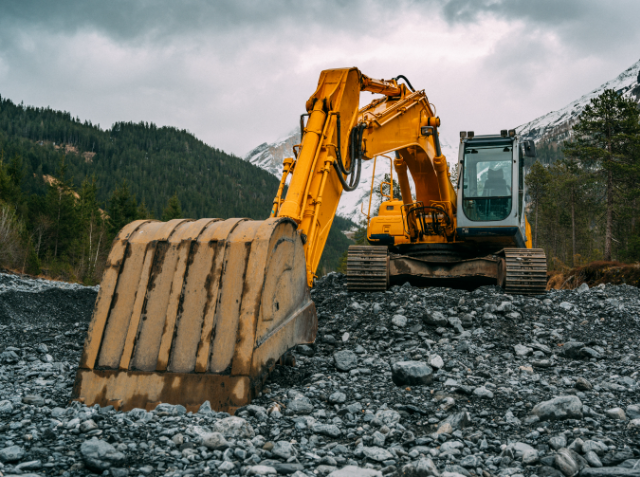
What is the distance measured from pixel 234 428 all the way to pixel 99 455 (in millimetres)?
718

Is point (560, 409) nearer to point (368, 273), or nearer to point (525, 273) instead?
point (525, 273)

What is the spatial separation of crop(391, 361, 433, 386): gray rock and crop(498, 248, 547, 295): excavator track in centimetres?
398

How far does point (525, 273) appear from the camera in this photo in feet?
23.8

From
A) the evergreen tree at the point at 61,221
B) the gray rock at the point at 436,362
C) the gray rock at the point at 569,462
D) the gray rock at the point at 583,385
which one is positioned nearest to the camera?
the gray rock at the point at 569,462

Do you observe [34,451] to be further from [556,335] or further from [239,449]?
[556,335]

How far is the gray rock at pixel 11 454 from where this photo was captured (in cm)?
232

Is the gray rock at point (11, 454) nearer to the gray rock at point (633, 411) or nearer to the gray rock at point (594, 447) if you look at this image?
the gray rock at point (594, 447)

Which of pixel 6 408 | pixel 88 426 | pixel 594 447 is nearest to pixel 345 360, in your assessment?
pixel 594 447

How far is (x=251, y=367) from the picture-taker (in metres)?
3.18

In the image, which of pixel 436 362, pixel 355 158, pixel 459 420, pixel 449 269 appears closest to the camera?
pixel 459 420

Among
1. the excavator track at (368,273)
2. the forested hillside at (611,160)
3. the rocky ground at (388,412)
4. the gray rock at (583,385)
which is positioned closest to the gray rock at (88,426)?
the rocky ground at (388,412)

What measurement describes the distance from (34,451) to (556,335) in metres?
4.86

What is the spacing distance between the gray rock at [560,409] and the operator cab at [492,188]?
A: 524 centimetres

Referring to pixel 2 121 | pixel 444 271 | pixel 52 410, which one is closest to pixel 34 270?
pixel 444 271
